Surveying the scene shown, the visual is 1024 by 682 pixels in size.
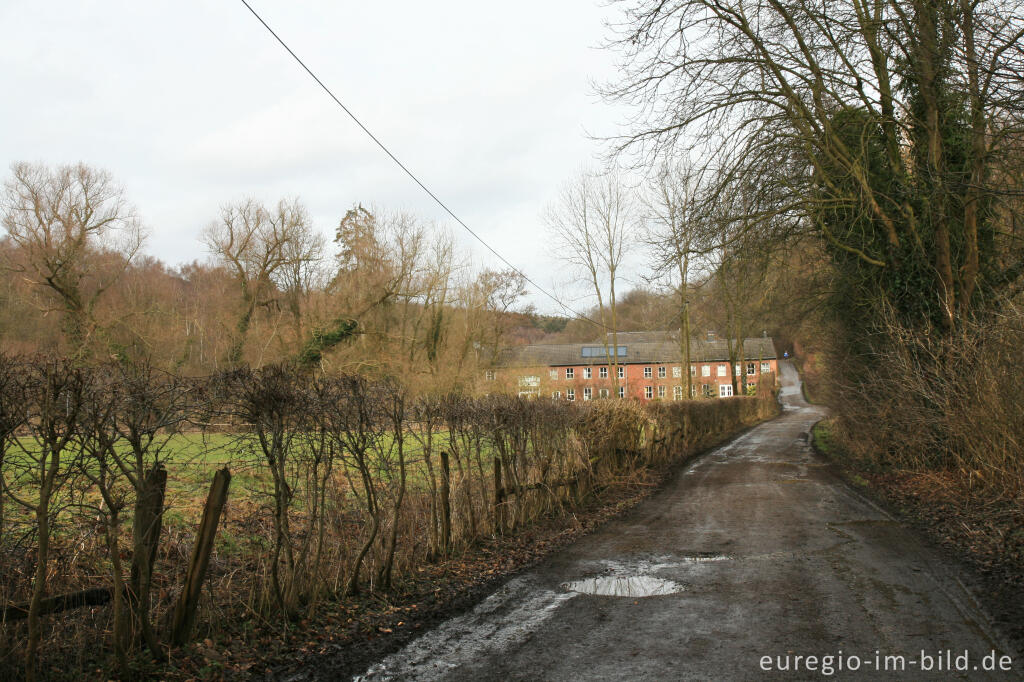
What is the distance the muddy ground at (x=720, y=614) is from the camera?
4520 mm

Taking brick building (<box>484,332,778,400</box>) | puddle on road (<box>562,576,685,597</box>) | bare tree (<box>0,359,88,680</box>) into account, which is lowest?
puddle on road (<box>562,576,685,597</box>)

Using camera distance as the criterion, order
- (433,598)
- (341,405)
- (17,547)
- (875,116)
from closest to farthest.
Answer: (17,547), (341,405), (433,598), (875,116)

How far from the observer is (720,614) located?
18.1 feet

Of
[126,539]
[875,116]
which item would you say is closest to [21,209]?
[126,539]

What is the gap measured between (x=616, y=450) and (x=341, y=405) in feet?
32.1

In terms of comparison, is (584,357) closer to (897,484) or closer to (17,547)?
(897,484)

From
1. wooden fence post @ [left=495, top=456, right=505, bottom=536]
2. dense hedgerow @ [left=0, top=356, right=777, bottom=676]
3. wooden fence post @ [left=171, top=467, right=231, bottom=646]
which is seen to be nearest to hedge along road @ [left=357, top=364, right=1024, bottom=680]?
wooden fence post @ [left=495, top=456, right=505, bottom=536]

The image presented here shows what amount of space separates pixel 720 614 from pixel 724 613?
4 cm

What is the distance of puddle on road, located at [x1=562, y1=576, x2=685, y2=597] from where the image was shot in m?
6.32

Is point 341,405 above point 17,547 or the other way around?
above

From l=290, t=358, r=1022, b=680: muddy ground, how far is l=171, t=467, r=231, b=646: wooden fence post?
2.75ft

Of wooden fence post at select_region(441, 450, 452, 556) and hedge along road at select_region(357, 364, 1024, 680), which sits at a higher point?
wooden fence post at select_region(441, 450, 452, 556)

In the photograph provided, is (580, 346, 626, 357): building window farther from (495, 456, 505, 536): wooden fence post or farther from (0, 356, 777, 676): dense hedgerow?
(0, 356, 777, 676): dense hedgerow

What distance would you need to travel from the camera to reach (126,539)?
16.4 ft
